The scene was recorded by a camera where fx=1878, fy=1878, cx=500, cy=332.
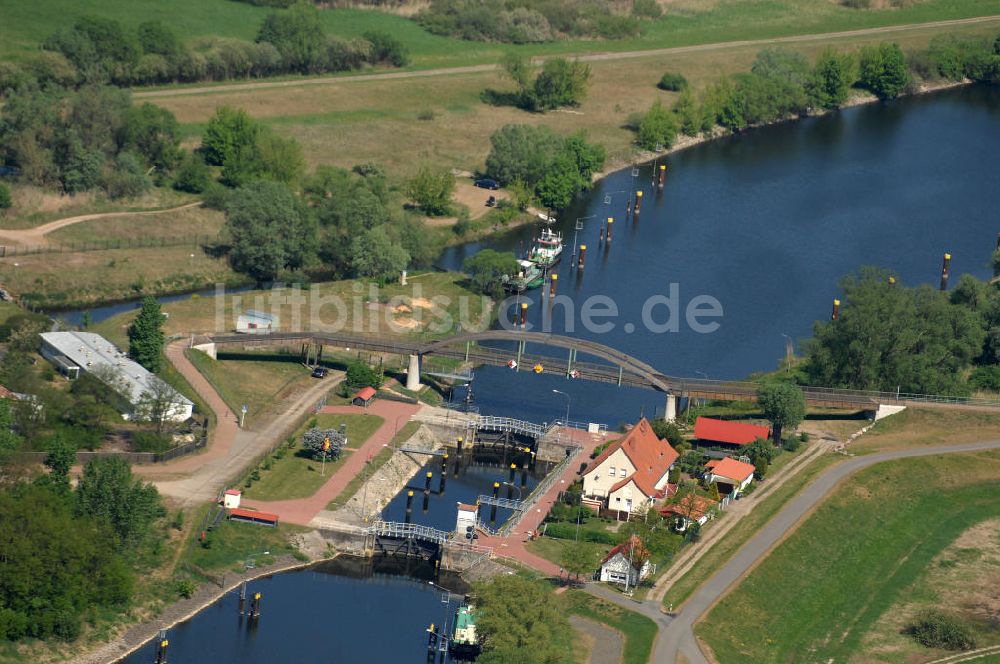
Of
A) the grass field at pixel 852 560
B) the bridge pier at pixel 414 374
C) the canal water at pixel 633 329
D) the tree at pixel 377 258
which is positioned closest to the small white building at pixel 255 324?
the bridge pier at pixel 414 374

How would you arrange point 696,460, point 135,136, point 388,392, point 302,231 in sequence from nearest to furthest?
1. point 696,460
2. point 388,392
3. point 302,231
4. point 135,136

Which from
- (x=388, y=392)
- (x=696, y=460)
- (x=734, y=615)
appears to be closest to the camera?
(x=734, y=615)

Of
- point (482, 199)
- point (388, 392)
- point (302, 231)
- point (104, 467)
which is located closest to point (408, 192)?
point (482, 199)

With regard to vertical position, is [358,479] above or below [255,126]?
below

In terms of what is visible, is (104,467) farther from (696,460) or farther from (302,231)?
(302,231)

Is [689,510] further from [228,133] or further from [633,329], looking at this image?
[228,133]

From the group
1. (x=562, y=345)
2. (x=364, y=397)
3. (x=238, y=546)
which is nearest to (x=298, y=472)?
(x=238, y=546)

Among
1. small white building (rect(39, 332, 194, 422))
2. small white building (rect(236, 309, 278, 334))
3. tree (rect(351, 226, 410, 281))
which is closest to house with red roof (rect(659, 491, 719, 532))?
small white building (rect(39, 332, 194, 422))
